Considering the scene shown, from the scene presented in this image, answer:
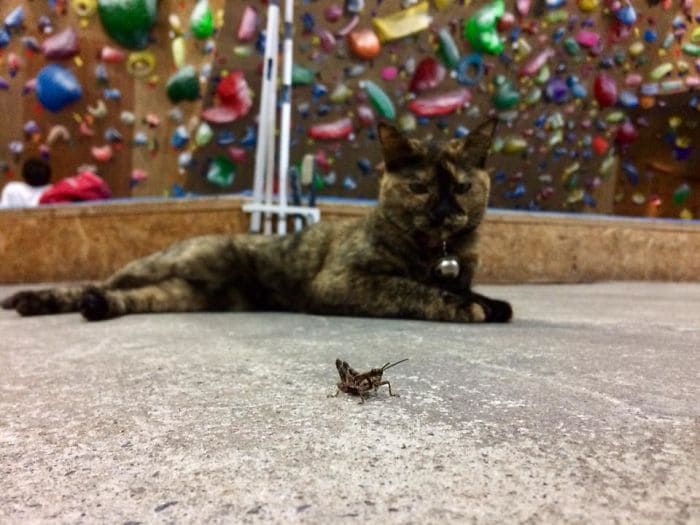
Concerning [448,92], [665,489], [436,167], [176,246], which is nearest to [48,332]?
[176,246]

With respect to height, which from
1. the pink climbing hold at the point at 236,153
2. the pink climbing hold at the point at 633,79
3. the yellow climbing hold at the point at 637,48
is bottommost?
the pink climbing hold at the point at 236,153

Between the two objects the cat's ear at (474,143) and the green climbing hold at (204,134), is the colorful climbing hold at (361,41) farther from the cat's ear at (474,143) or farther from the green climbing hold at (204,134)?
the cat's ear at (474,143)

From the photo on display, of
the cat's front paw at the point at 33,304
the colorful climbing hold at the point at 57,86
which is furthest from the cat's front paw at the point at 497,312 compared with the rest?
the colorful climbing hold at the point at 57,86

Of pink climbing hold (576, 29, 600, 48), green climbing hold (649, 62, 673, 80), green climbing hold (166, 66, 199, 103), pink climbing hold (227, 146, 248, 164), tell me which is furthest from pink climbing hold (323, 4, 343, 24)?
green climbing hold (649, 62, 673, 80)

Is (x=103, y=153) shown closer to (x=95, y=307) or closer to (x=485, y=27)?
(x=95, y=307)

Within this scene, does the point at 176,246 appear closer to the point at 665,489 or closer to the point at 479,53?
the point at 665,489

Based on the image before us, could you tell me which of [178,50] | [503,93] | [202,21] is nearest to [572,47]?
[503,93]
